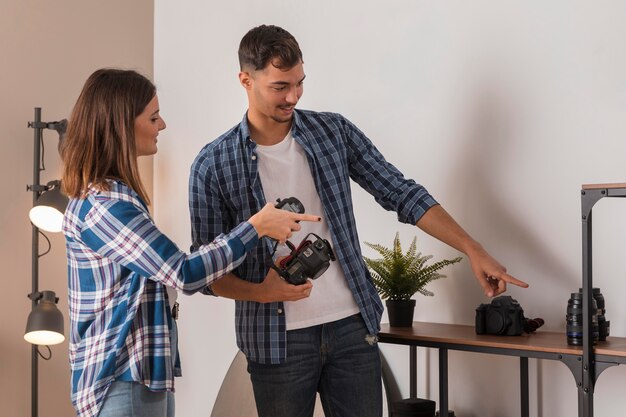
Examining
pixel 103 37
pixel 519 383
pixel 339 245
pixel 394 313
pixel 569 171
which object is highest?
pixel 103 37

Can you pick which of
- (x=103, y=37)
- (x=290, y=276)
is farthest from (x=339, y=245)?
(x=103, y=37)

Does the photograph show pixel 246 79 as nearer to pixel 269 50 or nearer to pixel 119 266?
pixel 269 50

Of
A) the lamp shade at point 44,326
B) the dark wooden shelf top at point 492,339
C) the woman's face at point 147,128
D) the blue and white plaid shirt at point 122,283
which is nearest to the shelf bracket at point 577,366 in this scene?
the dark wooden shelf top at point 492,339

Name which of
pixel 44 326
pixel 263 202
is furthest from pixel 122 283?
pixel 44 326

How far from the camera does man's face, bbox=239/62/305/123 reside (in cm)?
219

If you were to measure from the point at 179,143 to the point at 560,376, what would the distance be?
222 cm

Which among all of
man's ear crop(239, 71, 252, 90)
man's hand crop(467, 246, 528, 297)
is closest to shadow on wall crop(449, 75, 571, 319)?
man's hand crop(467, 246, 528, 297)

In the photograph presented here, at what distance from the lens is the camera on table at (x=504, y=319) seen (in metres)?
2.37

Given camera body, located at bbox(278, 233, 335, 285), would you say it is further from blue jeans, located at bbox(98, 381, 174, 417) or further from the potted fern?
the potted fern

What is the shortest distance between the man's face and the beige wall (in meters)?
1.95

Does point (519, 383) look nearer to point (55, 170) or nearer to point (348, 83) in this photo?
point (348, 83)

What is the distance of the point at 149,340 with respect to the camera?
1731mm

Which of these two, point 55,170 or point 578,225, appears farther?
point 55,170

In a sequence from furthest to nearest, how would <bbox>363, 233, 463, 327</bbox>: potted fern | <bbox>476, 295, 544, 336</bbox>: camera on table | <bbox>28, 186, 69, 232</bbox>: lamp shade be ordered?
<bbox>28, 186, 69, 232</bbox>: lamp shade → <bbox>363, 233, 463, 327</bbox>: potted fern → <bbox>476, 295, 544, 336</bbox>: camera on table
